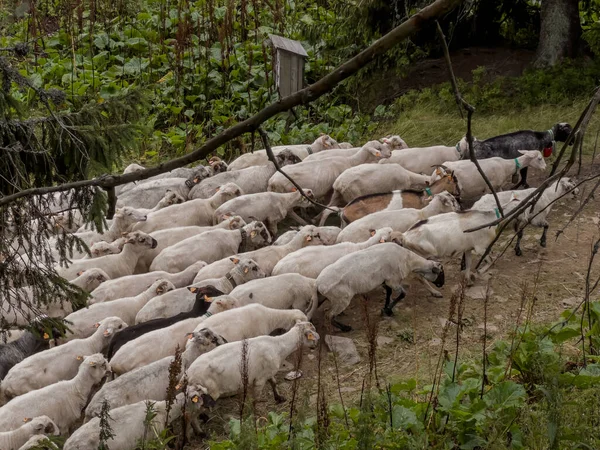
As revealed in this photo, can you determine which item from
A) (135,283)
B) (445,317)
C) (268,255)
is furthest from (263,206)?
(445,317)

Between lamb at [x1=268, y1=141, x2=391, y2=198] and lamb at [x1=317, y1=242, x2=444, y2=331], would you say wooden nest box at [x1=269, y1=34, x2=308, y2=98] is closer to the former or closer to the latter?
lamb at [x1=268, y1=141, x2=391, y2=198]

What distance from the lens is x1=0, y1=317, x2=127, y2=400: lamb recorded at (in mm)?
7258

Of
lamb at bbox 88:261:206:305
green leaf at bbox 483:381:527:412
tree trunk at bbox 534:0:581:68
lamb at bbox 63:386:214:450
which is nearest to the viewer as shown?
green leaf at bbox 483:381:527:412

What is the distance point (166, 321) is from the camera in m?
7.72

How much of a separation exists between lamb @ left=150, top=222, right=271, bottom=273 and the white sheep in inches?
91.7

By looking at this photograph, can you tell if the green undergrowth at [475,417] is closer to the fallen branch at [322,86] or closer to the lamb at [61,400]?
the fallen branch at [322,86]

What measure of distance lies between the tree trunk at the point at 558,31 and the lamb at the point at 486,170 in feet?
11.9

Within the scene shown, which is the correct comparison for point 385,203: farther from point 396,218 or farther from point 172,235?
point 172,235

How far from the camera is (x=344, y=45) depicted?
51.5 ft

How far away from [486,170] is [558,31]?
14.2 ft

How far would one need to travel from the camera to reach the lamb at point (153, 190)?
1112 centimetres

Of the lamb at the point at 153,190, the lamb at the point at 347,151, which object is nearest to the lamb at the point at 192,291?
the lamb at the point at 347,151

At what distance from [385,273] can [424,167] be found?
3.16m

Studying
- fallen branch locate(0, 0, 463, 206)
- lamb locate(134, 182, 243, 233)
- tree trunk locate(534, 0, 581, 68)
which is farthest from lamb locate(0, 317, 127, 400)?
tree trunk locate(534, 0, 581, 68)
